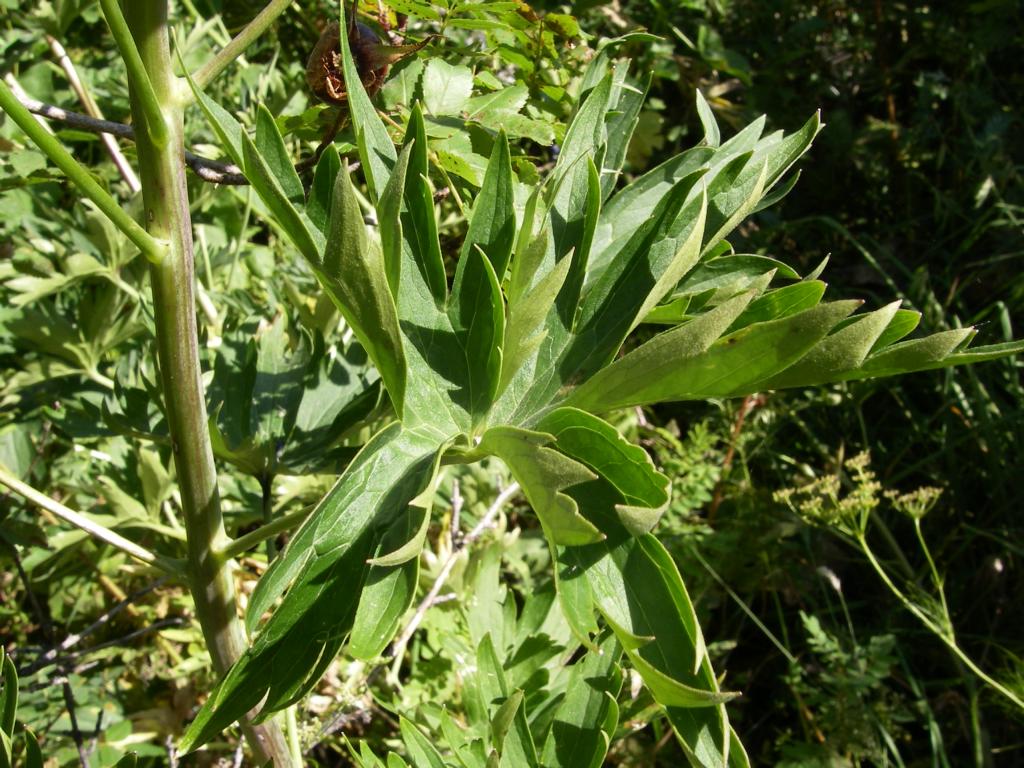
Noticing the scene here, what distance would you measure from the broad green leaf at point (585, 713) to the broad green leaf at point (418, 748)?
0.38 ft

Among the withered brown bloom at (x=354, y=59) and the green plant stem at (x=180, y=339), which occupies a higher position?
the withered brown bloom at (x=354, y=59)

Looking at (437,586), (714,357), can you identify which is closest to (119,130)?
(714,357)

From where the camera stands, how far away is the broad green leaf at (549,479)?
55 cm

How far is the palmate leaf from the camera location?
0.59 metres

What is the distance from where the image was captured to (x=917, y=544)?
6.92 feet

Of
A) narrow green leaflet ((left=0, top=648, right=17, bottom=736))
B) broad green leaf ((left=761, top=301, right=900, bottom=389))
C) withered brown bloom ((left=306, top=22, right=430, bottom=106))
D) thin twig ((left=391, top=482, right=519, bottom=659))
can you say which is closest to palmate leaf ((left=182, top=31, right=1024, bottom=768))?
broad green leaf ((left=761, top=301, right=900, bottom=389))

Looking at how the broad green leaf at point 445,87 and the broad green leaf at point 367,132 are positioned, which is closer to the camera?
the broad green leaf at point 367,132

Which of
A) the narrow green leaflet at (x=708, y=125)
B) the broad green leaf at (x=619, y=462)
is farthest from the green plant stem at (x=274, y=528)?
the narrow green leaflet at (x=708, y=125)

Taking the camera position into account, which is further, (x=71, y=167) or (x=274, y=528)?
(x=274, y=528)

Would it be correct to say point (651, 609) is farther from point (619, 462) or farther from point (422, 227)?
point (422, 227)

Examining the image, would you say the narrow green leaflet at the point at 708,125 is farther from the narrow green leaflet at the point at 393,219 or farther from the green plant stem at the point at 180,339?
the green plant stem at the point at 180,339

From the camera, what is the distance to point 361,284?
600 mm

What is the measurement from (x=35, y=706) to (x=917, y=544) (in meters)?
1.83

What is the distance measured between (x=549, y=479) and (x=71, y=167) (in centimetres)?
35
